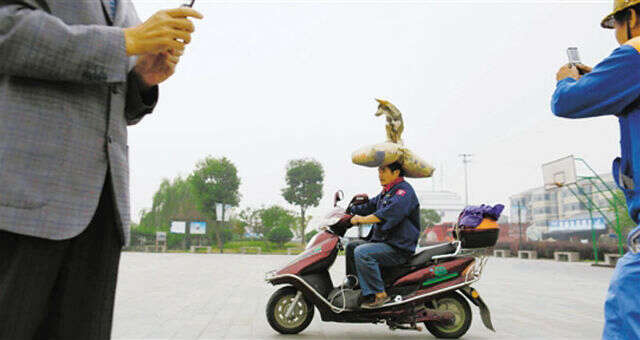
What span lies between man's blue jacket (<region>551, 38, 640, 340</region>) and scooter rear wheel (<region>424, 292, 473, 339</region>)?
3.12 meters

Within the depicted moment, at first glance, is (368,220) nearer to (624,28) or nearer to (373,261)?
(373,261)

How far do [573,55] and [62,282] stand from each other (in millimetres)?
2003

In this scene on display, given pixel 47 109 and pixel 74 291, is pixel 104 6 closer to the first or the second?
pixel 47 109

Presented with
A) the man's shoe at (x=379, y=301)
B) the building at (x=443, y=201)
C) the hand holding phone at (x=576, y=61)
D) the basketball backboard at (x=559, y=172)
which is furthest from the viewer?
the building at (x=443, y=201)

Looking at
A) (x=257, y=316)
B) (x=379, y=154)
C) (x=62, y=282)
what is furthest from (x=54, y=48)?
(x=257, y=316)

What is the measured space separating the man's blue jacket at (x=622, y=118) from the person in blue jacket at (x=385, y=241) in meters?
2.75

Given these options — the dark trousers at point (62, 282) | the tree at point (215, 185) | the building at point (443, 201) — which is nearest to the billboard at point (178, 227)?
the tree at point (215, 185)

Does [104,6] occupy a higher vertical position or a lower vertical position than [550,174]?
lower

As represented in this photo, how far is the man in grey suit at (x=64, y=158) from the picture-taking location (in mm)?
977

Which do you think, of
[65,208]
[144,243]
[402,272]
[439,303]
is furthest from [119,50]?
[144,243]

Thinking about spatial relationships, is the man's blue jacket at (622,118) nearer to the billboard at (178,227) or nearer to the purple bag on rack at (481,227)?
the purple bag on rack at (481,227)

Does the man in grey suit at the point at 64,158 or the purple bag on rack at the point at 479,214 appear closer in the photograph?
the man in grey suit at the point at 64,158

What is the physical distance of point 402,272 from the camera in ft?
14.7

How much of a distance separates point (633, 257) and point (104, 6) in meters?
1.76
